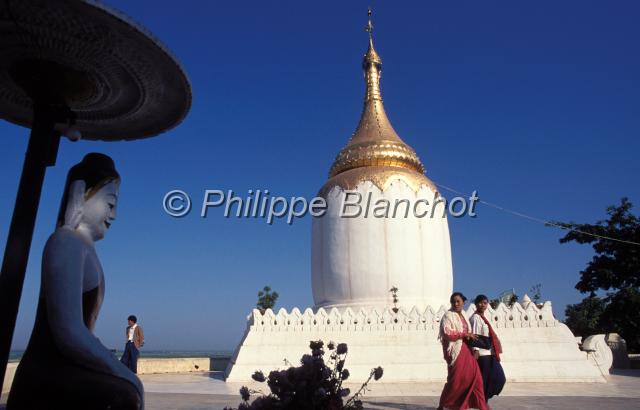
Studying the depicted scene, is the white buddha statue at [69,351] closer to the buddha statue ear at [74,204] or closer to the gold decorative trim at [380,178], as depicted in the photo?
the buddha statue ear at [74,204]

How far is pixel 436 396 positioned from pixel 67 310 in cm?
884

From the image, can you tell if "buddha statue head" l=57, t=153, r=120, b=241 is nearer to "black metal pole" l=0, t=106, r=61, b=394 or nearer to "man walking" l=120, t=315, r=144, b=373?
"black metal pole" l=0, t=106, r=61, b=394

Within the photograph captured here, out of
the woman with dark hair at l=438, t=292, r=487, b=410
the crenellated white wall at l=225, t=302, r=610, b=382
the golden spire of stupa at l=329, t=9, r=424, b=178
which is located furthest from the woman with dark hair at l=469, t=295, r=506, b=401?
the golden spire of stupa at l=329, t=9, r=424, b=178

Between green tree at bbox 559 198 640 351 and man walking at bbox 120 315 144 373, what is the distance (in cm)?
1666

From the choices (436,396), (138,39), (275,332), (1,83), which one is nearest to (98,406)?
(138,39)

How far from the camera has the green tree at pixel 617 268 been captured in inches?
741

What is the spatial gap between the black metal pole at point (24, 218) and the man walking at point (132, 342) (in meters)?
8.18

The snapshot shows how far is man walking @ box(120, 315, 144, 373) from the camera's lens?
1165cm

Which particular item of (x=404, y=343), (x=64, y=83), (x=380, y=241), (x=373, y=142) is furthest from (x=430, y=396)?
(x=373, y=142)

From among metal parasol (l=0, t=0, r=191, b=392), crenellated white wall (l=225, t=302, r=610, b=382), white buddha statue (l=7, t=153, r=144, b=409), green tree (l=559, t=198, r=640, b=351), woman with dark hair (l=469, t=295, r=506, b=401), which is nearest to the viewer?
white buddha statue (l=7, t=153, r=144, b=409)

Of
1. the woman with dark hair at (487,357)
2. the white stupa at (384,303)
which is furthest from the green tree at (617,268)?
the woman with dark hair at (487,357)

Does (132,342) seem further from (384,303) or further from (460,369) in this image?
(384,303)

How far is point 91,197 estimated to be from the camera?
3.59 metres

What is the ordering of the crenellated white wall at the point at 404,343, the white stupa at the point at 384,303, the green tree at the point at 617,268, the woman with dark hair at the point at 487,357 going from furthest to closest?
the green tree at the point at 617,268 < the white stupa at the point at 384,303 < the crenellated white wall at the point at 404,343 < the woman with dark hair at the point at 487,357
